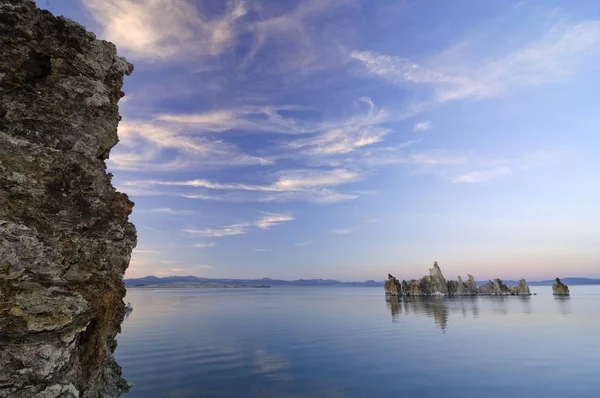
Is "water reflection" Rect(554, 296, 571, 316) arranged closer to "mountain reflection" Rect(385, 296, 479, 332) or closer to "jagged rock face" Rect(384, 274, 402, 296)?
"mountain reflection" Rect(385, 296, 479, 332)

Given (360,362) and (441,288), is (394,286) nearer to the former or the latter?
(441,288)

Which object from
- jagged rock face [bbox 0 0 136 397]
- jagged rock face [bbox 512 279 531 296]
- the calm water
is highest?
jagged rock face [bbox 0 0 136 397]

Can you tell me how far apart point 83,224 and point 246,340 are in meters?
36.0

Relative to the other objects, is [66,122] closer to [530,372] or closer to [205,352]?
[205,352]

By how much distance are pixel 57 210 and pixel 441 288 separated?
201375 millimetres

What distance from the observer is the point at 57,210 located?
10344 mm

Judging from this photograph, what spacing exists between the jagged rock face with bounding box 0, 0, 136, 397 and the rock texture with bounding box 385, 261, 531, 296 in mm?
187305

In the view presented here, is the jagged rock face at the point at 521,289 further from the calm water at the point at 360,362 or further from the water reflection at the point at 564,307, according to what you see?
the calm water at the point at 360,362

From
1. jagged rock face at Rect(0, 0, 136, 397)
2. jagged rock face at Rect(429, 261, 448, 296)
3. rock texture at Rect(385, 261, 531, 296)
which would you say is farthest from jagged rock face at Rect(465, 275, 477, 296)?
jagged rock face at Rect(0, 0, 136, 397)

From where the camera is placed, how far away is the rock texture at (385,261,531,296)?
7205 inches

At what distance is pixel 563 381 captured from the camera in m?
26.2

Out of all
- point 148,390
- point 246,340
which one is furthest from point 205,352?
point 148,390

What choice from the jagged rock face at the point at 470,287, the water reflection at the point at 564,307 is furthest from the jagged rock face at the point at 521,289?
the water reflection at the point at 564,307

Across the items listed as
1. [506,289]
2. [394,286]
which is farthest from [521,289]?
[394,286]
